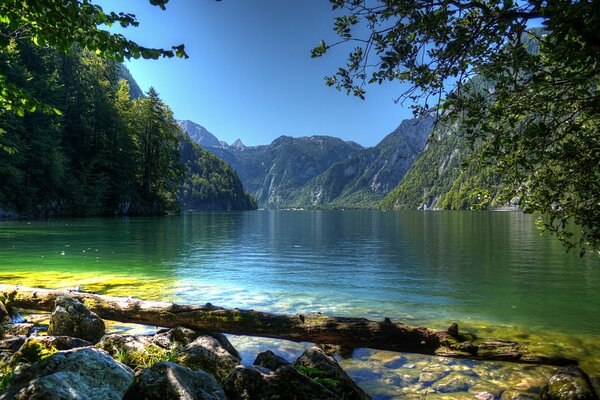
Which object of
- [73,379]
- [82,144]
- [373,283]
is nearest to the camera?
[73,379]

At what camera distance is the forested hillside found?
56.0m

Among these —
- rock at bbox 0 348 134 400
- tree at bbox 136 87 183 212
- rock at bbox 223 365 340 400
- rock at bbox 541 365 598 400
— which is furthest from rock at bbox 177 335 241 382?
tree at bbox 136 87 183 212

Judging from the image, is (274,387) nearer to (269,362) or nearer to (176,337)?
(269,362)

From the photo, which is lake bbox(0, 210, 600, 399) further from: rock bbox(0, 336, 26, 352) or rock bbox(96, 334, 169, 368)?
rock bbox(0, 336, 26, 352)

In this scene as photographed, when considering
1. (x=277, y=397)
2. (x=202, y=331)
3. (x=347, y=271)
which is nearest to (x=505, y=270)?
(x=347, y=271)

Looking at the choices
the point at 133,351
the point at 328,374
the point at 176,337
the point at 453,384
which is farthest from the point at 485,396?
the point at 133,351

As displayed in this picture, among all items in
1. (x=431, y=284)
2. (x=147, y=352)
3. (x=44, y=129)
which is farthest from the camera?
(x=44, y=129)

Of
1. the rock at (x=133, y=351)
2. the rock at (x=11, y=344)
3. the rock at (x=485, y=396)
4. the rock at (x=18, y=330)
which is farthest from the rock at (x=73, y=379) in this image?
the rock at (x=485, y=396)

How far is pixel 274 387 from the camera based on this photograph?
Result: 4.82 m

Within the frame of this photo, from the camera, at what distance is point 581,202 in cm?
807

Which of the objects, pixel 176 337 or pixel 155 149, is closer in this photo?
pixel 176 337

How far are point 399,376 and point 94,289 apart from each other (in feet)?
41.7

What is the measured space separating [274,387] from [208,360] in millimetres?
2051

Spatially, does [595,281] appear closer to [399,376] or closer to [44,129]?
[399,376]
